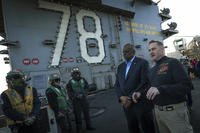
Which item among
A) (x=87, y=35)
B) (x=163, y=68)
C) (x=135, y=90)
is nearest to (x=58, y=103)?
(x=135, y=90)

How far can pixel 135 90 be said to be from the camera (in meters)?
4.67

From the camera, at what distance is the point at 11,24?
10.2 meters

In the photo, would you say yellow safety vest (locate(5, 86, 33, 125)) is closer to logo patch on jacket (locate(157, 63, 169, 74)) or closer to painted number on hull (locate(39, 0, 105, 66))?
logo patch on jacket (locate(157, 63, 169, 74))

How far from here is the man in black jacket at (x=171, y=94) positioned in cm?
357

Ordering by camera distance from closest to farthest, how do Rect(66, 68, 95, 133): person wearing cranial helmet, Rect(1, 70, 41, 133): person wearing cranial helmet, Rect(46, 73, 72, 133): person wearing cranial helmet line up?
Rect(1, 70, 41, 133): person wearing cranial helmet → Rect(46, 73, 72, 133): person wearing cranial helmet → Rect(66, 68, 95, 133): person wearing cranial helmet

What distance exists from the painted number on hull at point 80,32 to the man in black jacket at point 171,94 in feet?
26.1

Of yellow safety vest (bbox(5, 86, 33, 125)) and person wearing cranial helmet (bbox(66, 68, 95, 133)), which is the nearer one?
yellow safety vest (bbox(5, 86, 33, 125))

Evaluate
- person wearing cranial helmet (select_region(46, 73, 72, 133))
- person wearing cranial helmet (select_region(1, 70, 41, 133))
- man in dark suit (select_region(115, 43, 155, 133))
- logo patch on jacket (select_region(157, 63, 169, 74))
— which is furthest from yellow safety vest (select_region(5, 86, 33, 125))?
person wearing cranial helmet (select_region(46, 73, 72, 133))

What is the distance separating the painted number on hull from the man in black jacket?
795 centimetres

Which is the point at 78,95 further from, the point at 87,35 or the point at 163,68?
the point at 87,35

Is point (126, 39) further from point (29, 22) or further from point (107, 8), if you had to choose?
point (29, 22)

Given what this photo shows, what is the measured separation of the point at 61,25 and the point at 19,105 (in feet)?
24.6

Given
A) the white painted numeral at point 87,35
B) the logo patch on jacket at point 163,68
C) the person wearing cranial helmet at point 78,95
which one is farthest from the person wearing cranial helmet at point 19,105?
the white painted numeral at point 87,35

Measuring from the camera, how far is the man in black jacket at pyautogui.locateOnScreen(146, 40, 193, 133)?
3572 mm
